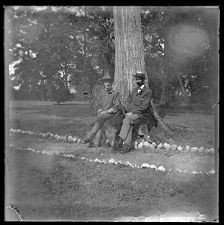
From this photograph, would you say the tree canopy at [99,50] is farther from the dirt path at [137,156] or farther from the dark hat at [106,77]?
the dirt path at [137,156]

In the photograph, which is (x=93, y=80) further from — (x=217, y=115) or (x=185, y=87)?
(x=217, y=115)

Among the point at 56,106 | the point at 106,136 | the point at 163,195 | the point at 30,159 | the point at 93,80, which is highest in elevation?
the point at 93,80

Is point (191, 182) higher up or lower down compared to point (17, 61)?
lower down

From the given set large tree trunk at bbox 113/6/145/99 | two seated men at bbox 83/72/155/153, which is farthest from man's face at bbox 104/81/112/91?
large tree trunk at bbox 113/6/145/99

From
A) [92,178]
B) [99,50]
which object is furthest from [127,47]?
[92,178]

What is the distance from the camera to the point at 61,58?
6953mm

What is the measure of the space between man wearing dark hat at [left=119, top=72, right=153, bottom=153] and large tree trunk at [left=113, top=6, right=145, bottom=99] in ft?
0.49

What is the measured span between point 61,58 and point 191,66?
2448mm

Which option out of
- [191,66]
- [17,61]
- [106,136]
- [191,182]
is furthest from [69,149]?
[191,66]

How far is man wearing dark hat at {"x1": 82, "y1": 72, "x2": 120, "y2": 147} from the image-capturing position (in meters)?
6.91

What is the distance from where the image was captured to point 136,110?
6.89 meters

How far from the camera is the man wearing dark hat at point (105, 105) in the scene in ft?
22.7

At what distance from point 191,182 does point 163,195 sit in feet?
1.90

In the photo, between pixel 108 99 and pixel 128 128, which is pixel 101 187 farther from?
pixel 108 99
